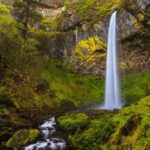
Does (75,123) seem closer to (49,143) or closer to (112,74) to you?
(49,143)

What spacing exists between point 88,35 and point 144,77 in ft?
30.1

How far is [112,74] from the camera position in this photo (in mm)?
42469

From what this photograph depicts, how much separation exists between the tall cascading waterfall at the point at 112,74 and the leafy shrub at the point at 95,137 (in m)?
17.2

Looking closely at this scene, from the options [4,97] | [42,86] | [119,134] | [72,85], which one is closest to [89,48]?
[72,85]

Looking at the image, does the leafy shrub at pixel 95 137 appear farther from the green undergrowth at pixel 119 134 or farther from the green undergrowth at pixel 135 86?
the green undergrowth at pixel 135 86

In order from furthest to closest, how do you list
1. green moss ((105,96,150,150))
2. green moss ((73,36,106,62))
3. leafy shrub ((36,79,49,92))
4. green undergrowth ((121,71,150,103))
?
green moss ((73,36,106,62)) → green undergrowth ((121,71,150,103)) → leafy shrub ((36,79,49,92)) → green moss ((105,96,150,150))

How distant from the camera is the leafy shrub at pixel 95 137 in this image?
1955 centimetres

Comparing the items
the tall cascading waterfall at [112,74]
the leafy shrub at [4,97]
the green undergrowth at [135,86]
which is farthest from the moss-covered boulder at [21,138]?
the green undergrowth at [135,86]

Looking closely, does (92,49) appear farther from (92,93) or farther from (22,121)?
(22,121)

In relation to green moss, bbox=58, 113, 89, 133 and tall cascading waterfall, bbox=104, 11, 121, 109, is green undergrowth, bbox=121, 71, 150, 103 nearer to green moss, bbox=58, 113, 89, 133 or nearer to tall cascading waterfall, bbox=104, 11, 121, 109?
tall cascading waterfall, bbox=104, 11, 121, 109

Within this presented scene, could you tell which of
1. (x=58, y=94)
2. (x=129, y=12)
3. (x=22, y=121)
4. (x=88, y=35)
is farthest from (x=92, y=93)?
(x=22, y=121)

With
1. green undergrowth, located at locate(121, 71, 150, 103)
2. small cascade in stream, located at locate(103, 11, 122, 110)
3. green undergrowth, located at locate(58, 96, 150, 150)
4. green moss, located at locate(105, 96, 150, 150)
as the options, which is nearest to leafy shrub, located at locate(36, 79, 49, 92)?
small cascade in stream, located at locate(103, 11, 122, 110)

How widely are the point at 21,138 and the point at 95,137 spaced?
200 inches

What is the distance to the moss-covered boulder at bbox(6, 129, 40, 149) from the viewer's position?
21469 mm
